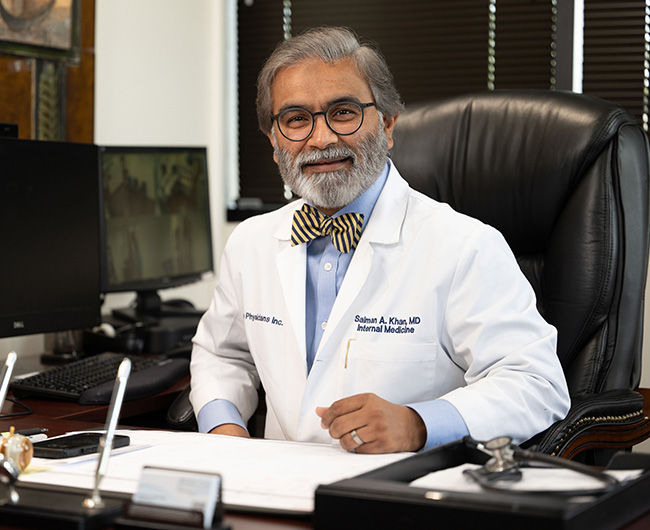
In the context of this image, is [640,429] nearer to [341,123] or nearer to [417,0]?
[341,123]

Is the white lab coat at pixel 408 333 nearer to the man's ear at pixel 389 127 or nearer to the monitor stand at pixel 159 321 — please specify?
the man's ear at pixel 389 127

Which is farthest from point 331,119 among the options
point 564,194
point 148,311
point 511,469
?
point 148,311

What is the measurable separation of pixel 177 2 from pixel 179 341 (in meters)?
1.40

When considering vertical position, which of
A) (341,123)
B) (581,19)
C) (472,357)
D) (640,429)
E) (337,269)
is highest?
(581,19)

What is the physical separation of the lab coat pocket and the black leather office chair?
0.31 m

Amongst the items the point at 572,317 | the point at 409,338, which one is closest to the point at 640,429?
Answer: the point at 572,317

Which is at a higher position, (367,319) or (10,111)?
(10,111)

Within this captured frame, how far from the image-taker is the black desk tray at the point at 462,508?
82 cm

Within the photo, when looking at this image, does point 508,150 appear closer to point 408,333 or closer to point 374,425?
point 408,333

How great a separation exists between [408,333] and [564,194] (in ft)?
1.76

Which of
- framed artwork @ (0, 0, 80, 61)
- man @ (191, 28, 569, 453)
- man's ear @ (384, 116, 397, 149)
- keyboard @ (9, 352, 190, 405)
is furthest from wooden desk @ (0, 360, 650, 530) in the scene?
framed artwork @ (0, 0, 80, 61)

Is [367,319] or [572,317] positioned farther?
[572,317]

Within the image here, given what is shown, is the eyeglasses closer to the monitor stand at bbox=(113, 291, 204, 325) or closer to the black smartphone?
the black smartphone

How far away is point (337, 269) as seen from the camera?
1735mm
